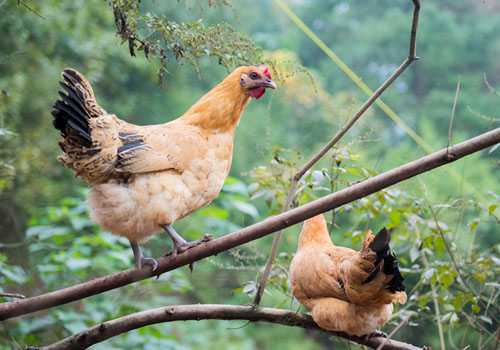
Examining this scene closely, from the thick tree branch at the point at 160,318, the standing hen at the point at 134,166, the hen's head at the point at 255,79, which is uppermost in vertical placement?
the hen's head at the point at 255,79

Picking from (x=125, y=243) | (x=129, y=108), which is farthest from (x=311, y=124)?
(x=125, y=243)

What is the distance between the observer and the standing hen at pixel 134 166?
2549mm

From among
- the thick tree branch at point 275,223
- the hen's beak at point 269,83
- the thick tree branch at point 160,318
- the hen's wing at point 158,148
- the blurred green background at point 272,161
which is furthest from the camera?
the blurred green background at point 272,161

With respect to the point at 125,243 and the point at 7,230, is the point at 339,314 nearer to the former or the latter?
the point at 125,243

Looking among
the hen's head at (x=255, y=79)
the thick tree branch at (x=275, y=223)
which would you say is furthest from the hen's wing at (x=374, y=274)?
the hen's head at (x=255, y=79)

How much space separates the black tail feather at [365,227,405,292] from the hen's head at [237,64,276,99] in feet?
2.55

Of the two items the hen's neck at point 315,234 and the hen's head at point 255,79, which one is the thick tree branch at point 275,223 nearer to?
the hen's head at point 255,79

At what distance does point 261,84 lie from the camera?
9.50ft

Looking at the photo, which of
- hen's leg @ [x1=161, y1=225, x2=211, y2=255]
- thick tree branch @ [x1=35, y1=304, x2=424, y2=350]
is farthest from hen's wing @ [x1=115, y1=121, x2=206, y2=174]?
thick tree branch @ [x1=35, y1=304, x2=424, y2=350]

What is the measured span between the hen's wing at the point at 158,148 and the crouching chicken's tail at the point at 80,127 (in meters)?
0.08

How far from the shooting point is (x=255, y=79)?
2.91 meters

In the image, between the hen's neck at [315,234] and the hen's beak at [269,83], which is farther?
the hen's neck at [315,234]

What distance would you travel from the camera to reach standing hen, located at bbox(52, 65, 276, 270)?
255 centimetres

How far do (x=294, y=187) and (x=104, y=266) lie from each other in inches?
72.2
